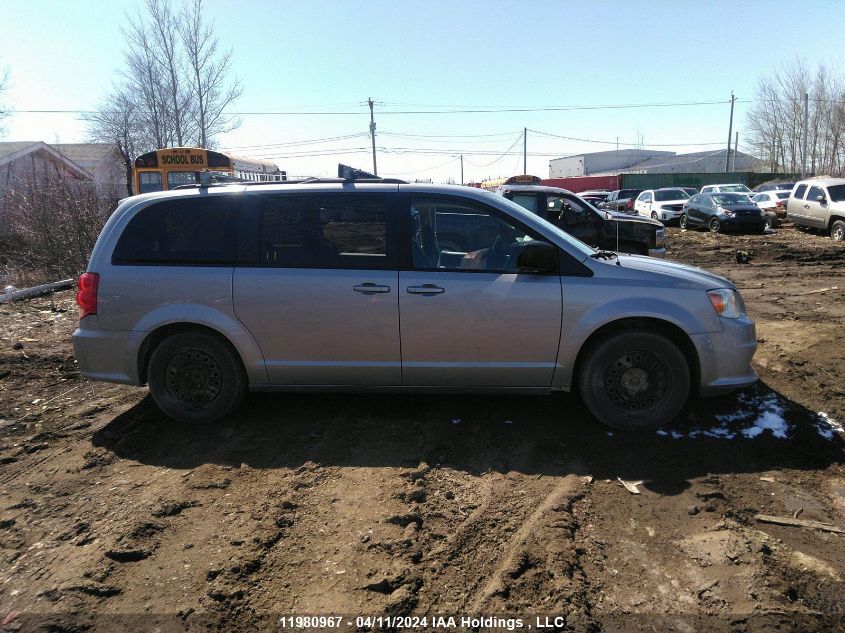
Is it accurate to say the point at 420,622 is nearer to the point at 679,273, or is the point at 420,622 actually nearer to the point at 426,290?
the point at 426,290

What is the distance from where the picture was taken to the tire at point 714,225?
70.3 ft

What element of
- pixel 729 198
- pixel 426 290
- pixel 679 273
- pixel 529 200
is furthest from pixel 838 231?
pixel 426 290

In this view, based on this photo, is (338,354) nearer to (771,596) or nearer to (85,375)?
(85,375)

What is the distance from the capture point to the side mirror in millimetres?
4191

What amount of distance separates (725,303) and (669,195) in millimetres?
25186

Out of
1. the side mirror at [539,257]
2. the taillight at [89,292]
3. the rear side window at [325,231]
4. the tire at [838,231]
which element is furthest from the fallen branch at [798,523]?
the tire at [838,231]

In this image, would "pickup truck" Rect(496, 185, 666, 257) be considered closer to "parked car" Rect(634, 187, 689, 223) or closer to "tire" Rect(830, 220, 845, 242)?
"tire" Rect(830, 220, 845, 242)

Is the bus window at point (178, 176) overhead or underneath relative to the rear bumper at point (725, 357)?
overhead

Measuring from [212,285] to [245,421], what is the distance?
3.76 feet

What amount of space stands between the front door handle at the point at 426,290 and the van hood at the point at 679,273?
54.7 inches

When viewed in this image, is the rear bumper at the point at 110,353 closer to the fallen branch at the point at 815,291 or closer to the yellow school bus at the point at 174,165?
the fallen branch at the point at 815,291

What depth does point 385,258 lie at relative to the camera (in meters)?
4.37

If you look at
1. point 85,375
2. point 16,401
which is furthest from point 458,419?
point 16,401

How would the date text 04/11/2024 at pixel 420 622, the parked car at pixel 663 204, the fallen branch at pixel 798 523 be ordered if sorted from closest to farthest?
the date text 04/11/2024 at pixel 420 622 < the fallen branch at pixel 798 523 < the parked car at pixel 663 204
